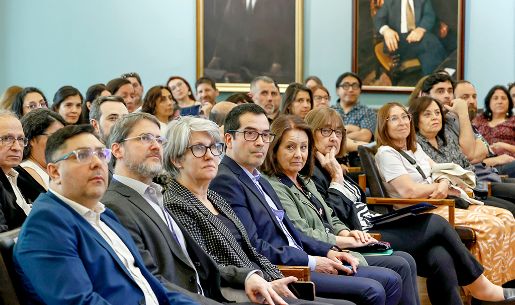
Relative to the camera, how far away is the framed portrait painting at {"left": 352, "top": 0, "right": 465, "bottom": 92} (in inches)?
374

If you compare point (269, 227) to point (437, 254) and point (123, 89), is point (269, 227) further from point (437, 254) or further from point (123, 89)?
point (123, 89)

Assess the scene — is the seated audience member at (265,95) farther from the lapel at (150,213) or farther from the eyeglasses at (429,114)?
the lapel at (150,213)

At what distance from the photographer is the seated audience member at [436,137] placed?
6255 mm

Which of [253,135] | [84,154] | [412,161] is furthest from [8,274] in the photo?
[412,161]

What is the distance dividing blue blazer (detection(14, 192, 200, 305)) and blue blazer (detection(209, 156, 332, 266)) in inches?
45.6

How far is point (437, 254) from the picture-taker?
4953mm

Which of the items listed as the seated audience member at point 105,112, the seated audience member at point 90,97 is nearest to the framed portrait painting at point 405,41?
the seated audience member at point 90,97

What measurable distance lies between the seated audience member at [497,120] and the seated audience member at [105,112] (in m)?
4.50

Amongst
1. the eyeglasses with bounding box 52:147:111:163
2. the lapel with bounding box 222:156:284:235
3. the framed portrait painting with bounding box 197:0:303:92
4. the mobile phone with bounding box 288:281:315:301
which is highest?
the framed portrait painting with bounding box 197:0:303:92

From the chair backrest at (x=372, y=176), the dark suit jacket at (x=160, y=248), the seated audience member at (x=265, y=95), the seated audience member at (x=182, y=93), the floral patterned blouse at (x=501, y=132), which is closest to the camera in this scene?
the dark suit jacket at (x=160, y=248)

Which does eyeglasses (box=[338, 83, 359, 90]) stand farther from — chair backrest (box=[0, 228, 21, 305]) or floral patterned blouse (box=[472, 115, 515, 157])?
chair backrest (box=[0, 228, 21, 305])

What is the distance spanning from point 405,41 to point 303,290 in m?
6.61

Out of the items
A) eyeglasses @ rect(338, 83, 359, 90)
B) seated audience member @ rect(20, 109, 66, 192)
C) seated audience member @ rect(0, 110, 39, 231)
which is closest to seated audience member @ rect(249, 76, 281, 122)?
eyeglasses @ rect(338, 83, 359, 90)

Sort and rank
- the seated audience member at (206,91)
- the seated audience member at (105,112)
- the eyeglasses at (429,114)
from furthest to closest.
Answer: the seated audience member at (206,91) < the eyeglasses at (429,114) < the seated audience member at (105,112)
